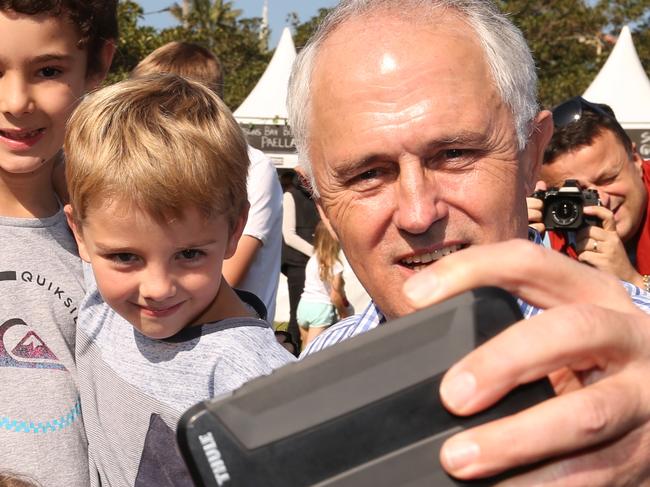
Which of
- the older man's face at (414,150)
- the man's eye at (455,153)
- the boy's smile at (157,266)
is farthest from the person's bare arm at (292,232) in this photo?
the man's eye at (455,153)

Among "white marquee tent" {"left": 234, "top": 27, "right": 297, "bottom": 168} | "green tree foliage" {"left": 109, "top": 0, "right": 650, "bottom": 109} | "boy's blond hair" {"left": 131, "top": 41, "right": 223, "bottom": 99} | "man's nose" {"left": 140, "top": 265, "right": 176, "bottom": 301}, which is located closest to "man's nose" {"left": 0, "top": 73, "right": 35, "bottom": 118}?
"man's nose" {"left": 140, "top": 265, "right": 176, "bottom": 301}

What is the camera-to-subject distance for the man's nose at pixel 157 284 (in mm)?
2035

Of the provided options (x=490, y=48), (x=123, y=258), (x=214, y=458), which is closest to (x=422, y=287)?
(x=214, y=458)

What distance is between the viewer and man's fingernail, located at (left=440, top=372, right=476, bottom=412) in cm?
79

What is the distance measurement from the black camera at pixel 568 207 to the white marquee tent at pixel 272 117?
7.10 m

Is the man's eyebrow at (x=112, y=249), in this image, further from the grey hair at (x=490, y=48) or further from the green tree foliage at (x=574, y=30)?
the green tree foliage at (x=574, y=30)

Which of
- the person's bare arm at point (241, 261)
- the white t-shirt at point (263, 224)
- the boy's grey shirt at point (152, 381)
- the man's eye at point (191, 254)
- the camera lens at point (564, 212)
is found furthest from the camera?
the camera lens at point (564, 212)

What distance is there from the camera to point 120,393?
2104 mm

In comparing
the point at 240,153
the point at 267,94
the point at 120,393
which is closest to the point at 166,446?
the point at 120,393

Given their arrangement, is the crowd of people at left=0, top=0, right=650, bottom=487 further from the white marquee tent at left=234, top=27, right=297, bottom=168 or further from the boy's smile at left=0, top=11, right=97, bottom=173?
the white marquee tent at left=234, top=27, right=297, bottom=168

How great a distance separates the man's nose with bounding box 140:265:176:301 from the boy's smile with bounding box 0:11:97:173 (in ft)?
1.85

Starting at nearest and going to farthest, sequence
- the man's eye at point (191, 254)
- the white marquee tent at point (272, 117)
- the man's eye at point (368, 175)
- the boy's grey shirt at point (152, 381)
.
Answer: the man's eye at point (368, 175)
the boy's grey shirt at point (152, 381)
the man's eye at point (191, 254)
the white marquee tent at point (272, 117)

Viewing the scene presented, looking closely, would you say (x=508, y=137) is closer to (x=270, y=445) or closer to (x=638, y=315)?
(x=638, y=315)

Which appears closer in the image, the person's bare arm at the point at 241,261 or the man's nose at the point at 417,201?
the man's nose at the point at 417,201
